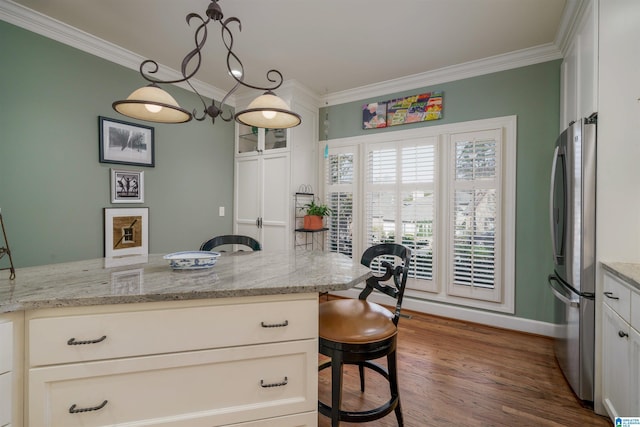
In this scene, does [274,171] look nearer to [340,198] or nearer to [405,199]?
[340,198]

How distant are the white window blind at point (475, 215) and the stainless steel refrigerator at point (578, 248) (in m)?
0.84

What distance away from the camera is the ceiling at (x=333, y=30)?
7.25ft

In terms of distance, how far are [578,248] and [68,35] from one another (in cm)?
422

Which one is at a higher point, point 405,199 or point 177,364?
point 405,199

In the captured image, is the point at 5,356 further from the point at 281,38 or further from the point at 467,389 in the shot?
the point at 281,38

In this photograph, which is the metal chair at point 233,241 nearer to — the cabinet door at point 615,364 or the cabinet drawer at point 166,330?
the cabinet drawer at point 166,330

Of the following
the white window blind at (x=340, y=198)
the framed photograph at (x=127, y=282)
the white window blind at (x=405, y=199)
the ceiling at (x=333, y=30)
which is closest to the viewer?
the framed photograph at (x=127, y=282)

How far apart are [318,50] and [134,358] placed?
9.30 feet

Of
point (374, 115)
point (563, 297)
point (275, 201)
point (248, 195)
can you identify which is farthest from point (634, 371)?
point (248, 195)

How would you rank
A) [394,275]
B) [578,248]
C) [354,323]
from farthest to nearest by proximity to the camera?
1. [578,248]
2. [394,275]
3. [354,323]

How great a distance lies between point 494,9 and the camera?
7.32 ft

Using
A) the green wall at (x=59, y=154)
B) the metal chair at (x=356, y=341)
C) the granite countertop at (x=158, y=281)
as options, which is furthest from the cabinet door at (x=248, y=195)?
the metal chair at (x=356, y=341)

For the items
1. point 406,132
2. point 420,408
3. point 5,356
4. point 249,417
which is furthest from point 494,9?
point 5,356

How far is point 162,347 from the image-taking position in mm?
1094
